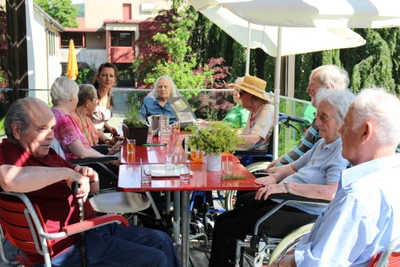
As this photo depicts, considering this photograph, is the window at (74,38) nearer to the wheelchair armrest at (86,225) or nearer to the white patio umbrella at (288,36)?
the white patio umbrella at (288,36)

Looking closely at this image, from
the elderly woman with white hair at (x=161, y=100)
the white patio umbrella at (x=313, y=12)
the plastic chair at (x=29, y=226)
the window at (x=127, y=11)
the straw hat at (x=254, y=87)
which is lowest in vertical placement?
the plastic chair at (x=29, y=226)

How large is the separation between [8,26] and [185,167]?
5.16m

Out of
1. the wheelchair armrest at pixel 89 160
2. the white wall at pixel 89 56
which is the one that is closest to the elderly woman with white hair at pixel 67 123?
the wheelchair armrest at pixel 89 160

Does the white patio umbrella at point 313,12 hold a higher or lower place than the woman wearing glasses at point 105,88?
higher

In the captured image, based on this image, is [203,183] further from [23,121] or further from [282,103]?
[282,103]

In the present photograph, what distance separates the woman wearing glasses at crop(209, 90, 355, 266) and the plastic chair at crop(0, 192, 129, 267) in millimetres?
793

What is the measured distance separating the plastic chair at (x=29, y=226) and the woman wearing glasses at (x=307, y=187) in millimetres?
793

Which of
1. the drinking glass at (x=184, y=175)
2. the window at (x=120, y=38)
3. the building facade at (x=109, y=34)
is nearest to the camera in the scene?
the drinking glass at (x=184, y=175)

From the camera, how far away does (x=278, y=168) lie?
3.23m

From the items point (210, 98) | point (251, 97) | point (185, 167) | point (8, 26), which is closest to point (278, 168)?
point (185, 167)

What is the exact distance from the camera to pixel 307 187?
245 cm

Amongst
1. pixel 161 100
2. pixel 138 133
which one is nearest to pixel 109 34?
pixel 161 100

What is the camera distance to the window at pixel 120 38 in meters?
39.5

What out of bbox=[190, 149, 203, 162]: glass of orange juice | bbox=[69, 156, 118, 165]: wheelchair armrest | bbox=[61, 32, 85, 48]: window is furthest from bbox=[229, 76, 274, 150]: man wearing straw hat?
bbox=[61, 32, 85, 48]: window
